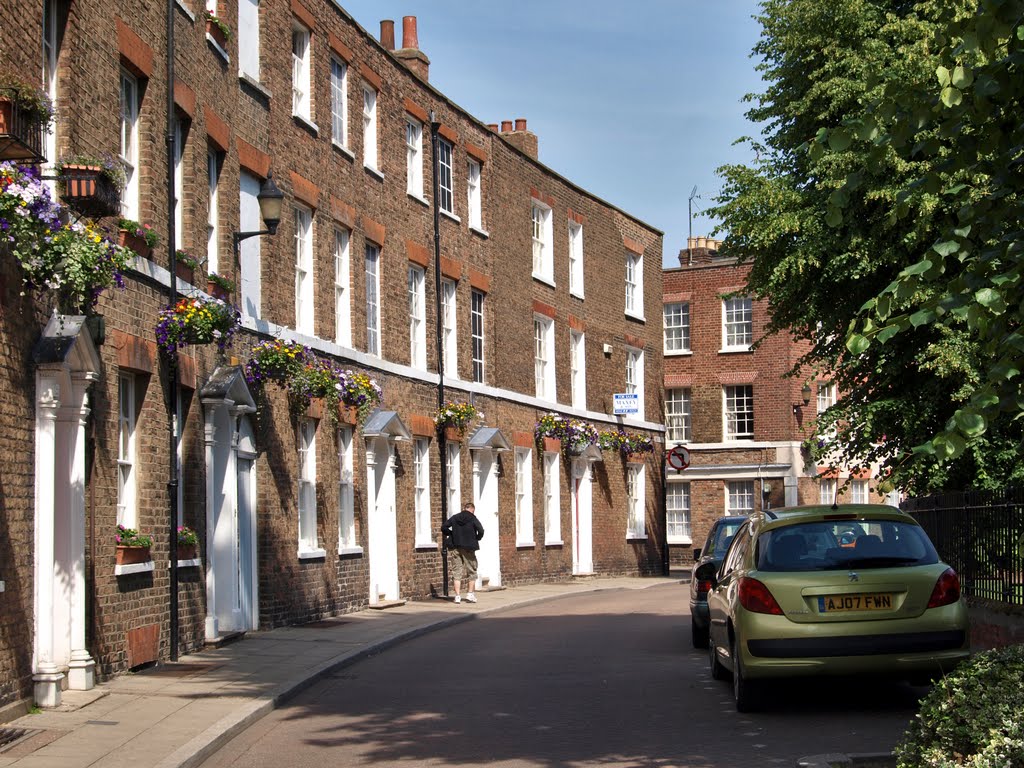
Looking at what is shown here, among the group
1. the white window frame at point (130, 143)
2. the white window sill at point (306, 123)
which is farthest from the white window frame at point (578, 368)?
the white window frame at point (130, 143)

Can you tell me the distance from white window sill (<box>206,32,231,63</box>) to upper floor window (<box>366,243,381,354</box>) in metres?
6.63

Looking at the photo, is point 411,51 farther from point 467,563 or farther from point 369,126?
point 467,563

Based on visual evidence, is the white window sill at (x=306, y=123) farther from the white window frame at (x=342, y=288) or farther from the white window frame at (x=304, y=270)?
the white window frame at (x=342, y=288)

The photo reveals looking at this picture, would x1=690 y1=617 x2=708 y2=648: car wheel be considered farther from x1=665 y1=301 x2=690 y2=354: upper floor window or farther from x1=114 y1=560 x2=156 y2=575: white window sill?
x1=665 y1=301 x2=690 y2=354: upper floor window

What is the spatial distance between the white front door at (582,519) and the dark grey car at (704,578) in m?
17.2

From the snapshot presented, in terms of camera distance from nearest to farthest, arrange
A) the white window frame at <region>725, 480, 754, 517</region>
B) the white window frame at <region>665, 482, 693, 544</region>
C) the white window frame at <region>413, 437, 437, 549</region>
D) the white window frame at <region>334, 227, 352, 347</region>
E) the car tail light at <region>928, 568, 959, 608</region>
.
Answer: the car tail light at <region>928, 568, 959, 608</region>, the white window frame at <region>334, 227, 352, 347</region>, the white window frame at <region>413, 437, 437, 549</region>, the white window frame at <region>725, 480, 754, 517</region>, the white window frame at <region>665, 482, 693, 544</region>

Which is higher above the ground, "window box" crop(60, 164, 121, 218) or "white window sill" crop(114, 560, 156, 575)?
"window box" crop(60, 164, 121, 218)

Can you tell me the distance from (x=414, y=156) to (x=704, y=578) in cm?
1465

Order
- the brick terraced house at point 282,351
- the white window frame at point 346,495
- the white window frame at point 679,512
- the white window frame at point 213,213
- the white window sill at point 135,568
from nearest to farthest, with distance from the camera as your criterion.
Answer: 1. the brick terraced house at point 282,351
2. the white window sill at point 135,568
3. the white window frame at point 213,213
4. the white window frame at point 346,495
5. the white window frame at point 679,512

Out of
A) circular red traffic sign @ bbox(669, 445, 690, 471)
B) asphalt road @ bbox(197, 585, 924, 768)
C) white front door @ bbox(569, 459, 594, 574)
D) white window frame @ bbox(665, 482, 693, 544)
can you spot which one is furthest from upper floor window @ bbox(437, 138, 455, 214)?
white window frame @ bbox(665, 482, 693, 544)

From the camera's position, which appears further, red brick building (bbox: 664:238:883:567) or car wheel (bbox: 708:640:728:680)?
red brick building (bbox: 664:238:883:567)

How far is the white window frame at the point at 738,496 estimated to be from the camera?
156ft

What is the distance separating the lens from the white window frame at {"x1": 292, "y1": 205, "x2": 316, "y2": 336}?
22.8 metres

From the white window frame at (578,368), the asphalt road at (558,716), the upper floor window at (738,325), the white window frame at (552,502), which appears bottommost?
the asphalt road at (558,716)
